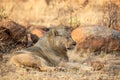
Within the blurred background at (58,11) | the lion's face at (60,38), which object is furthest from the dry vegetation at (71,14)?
the lion's face at (60,38)

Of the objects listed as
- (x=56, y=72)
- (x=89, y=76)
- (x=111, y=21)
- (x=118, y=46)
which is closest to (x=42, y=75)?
(x=56, y=72)

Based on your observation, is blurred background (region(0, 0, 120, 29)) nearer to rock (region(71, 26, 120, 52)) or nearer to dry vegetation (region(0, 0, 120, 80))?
dry vegetation (region(0, 0, 120, 80))

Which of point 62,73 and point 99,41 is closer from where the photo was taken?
point 62,73

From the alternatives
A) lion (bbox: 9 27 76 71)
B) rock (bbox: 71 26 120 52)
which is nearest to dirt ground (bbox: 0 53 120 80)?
lion (bbox: 9 27 76 71)

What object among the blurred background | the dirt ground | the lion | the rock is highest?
the lion

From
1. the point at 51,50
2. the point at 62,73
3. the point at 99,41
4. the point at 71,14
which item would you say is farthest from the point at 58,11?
the point at 62,73

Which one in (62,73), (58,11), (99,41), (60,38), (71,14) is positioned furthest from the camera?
(58,11)

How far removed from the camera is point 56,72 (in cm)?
831

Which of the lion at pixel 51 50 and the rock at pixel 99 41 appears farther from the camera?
the rock at pixel 99 41

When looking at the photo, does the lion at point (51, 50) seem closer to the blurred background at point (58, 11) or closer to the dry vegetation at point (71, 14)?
the dry vegetation at point (71, 14)

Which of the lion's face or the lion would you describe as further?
the lion's face

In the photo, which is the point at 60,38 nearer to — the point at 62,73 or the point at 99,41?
the point at 62,73

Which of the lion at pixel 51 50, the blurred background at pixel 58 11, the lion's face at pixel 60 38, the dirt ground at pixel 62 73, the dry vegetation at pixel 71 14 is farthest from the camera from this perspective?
the blurred background at pixel 58 11

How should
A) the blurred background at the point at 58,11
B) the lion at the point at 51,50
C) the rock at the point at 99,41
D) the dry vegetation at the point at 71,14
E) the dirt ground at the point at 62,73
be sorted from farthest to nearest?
1. the blurred background at the point at 58,11
2. the rock at the point at 99,41
3. the dry vegetation at the point at 71,14
4. the lion at the point at 51,50
5. the dirt ground at the point at 62,73
